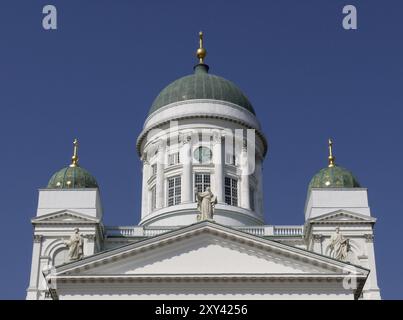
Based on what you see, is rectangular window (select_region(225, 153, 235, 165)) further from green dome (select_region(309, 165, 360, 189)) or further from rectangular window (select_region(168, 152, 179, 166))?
green dome (select_region(309, 165, 360, 189))

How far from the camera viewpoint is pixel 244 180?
205 feet

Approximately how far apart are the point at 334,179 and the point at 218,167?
330 inches

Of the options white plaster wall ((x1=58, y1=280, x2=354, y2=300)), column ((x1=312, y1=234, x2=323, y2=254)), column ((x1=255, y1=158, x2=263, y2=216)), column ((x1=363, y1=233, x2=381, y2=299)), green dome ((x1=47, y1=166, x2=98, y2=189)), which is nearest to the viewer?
white plaster wall ((x1=58, y1=280, x2=354, y2=300))

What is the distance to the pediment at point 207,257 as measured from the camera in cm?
4331

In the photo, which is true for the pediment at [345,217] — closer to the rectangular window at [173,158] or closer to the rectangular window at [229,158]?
the rectangular window at [229,158]

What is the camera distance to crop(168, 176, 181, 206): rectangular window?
61.9m

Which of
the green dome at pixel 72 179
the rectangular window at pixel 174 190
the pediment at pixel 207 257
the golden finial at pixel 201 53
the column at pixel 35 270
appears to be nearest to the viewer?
the pediment at pixel 207 257

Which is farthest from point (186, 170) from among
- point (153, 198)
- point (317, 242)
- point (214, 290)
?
point (214, 290)

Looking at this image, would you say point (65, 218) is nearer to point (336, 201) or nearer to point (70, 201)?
point (70, 201)

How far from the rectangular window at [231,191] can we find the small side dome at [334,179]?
578cm

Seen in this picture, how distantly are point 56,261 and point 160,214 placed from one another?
8.91m

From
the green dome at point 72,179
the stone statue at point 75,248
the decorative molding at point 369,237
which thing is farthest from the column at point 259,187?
the stone statue at point 75,248

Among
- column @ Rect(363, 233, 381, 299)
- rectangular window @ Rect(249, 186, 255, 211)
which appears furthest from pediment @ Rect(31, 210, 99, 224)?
column @ Rect(363, 233, 381, 299)

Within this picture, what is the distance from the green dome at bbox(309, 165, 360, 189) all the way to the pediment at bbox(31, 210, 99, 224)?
15.2 meters
